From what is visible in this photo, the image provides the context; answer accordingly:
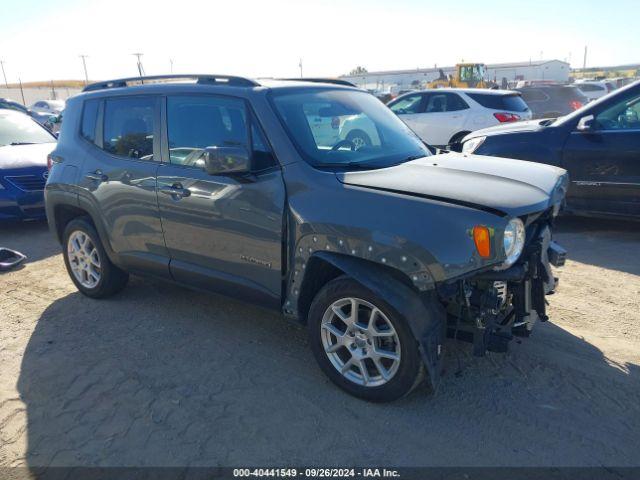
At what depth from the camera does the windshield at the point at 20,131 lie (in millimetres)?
8398

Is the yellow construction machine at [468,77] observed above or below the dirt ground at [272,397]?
above

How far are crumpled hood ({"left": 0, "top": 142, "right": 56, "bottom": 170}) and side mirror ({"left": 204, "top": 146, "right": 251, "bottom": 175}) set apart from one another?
530cm

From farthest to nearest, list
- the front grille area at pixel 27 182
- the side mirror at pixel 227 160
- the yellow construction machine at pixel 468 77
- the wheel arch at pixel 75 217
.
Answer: the yellow construction machine at pixel 468 77 < the front grille area at pixel 27 182 < the wheel arch at pixel 75 217 < the side mirror at pixel 227 160

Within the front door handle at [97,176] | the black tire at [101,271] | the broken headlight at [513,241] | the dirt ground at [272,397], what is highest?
the front door handle at [97,176]


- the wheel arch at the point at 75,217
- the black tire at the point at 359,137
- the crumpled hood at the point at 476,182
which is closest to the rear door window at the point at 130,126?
the wheel arch at the point at 75,217

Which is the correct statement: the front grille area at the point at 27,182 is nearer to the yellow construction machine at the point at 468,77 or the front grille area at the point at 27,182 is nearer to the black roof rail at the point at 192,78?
the black roof rail at the point at 192,78

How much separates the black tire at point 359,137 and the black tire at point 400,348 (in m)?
1.14

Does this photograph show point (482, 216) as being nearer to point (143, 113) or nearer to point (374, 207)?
point (374, 207)

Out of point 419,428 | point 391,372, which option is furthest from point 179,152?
point 419,428

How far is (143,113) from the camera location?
4.22 m

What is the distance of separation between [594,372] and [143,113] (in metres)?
3.77

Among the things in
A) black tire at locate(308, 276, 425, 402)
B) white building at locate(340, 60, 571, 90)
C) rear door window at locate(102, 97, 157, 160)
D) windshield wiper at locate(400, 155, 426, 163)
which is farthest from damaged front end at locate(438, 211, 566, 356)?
white building at locate(340, 60, 571, 90)

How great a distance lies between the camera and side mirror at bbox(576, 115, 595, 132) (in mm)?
6066

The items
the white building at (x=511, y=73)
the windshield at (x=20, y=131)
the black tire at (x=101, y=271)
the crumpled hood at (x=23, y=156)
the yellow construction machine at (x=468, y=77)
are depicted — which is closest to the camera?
the black tire at (x=101, y=271)
